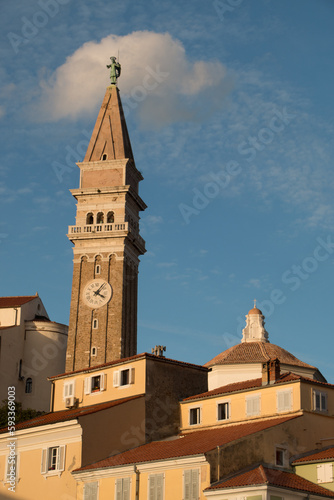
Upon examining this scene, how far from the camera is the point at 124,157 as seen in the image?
87.4m

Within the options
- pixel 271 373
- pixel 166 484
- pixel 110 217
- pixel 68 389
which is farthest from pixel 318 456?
pixel 110 217

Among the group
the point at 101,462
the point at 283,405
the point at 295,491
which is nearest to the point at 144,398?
the point at 101,462

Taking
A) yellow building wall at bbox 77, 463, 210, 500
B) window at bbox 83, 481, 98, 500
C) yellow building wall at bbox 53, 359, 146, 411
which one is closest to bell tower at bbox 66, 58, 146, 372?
yellow building wall at bbox 53, 359, 146, 411

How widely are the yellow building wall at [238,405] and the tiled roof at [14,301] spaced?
4374cm

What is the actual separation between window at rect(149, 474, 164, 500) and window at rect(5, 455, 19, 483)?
8.69 meters

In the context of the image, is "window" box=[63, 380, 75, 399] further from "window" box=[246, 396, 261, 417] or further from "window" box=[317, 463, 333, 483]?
"window" box=[317, 463, 333, 483]

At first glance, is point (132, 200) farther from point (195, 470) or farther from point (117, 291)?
point (195, 470)

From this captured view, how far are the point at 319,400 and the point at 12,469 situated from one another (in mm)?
15291

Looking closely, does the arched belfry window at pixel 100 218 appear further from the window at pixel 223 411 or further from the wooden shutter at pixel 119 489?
the wooden shutter at pixel 119 489

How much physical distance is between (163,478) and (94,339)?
43.7 meters


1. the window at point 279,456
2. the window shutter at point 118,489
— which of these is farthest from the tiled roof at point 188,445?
the window at point 279,456

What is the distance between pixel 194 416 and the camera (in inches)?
1734

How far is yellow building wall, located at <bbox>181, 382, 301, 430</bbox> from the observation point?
131ft

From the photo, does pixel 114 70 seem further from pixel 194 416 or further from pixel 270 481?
pixel 270 481
